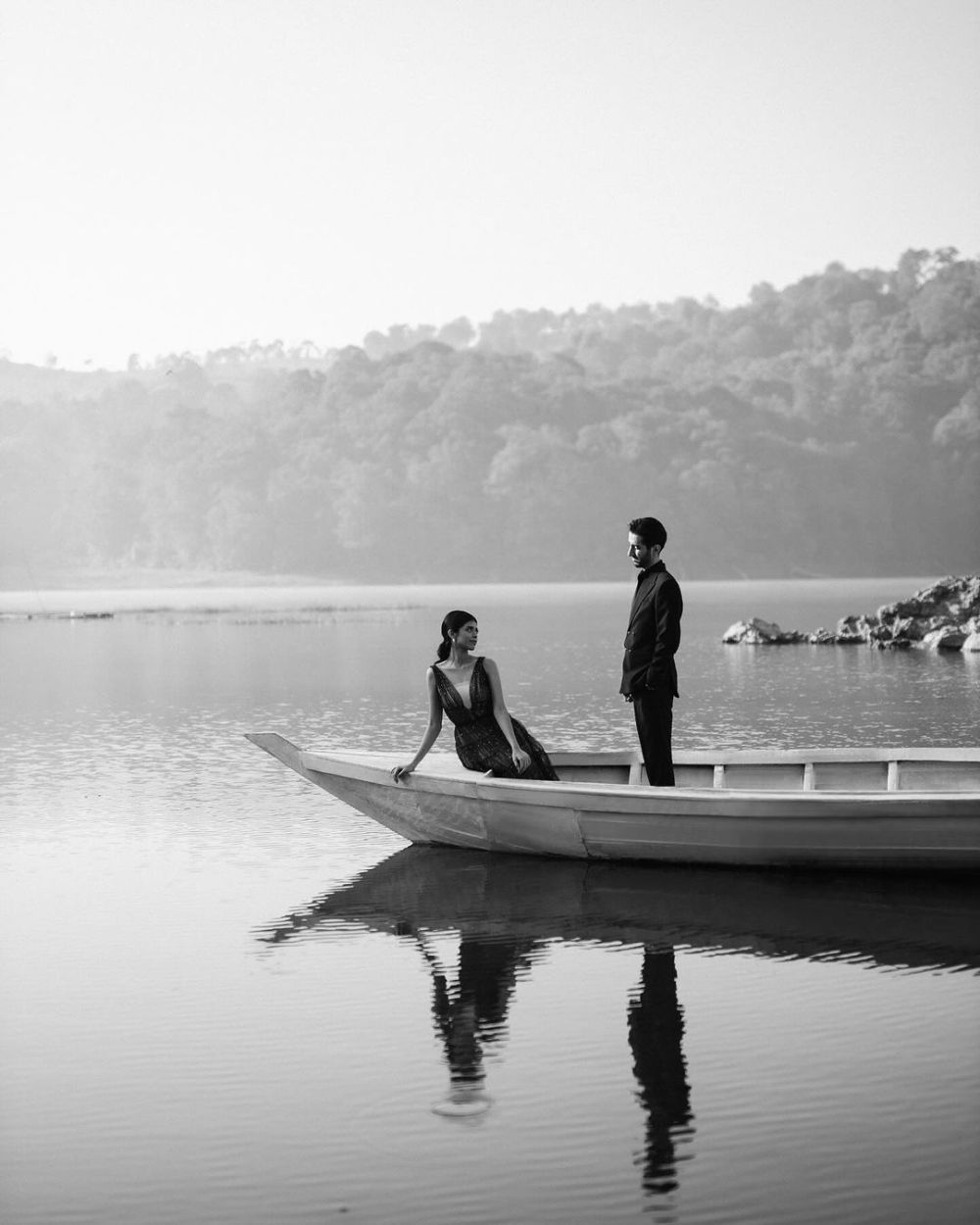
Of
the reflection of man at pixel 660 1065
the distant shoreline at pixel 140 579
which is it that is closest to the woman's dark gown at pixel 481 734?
the reflection of man at pixel 660 1065

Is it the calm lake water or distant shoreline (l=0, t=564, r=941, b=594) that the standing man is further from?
distant shoreline (l=0, t=564, r=941, b=594)

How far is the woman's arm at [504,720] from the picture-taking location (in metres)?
10.2

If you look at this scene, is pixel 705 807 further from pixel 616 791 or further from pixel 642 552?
pixel 642 552

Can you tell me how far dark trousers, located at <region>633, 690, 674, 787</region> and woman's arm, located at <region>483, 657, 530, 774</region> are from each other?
2.30ft

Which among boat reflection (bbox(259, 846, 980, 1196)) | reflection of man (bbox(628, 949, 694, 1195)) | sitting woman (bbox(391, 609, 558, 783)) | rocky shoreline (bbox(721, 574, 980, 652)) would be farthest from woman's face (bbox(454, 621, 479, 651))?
rocky shoreline (bbox(721, 574, 980, 652))

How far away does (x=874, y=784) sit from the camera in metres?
11.0

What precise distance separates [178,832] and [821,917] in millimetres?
4778

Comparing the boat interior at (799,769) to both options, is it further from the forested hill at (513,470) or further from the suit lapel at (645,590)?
the forested hill at (513,470)

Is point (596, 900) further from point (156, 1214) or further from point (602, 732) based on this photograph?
point (602, 732)

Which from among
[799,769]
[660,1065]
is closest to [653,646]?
[799,769]

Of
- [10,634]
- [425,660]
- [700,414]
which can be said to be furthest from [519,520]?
[425,660]

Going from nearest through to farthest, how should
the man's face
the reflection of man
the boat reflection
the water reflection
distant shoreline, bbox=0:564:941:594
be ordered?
the reflection of man → the water reflection → the boat reflection → the man's face → distant shoreline, bbox=0:564:941:594

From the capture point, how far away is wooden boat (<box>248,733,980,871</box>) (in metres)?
9.49

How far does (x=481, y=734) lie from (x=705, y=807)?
4.95ft
